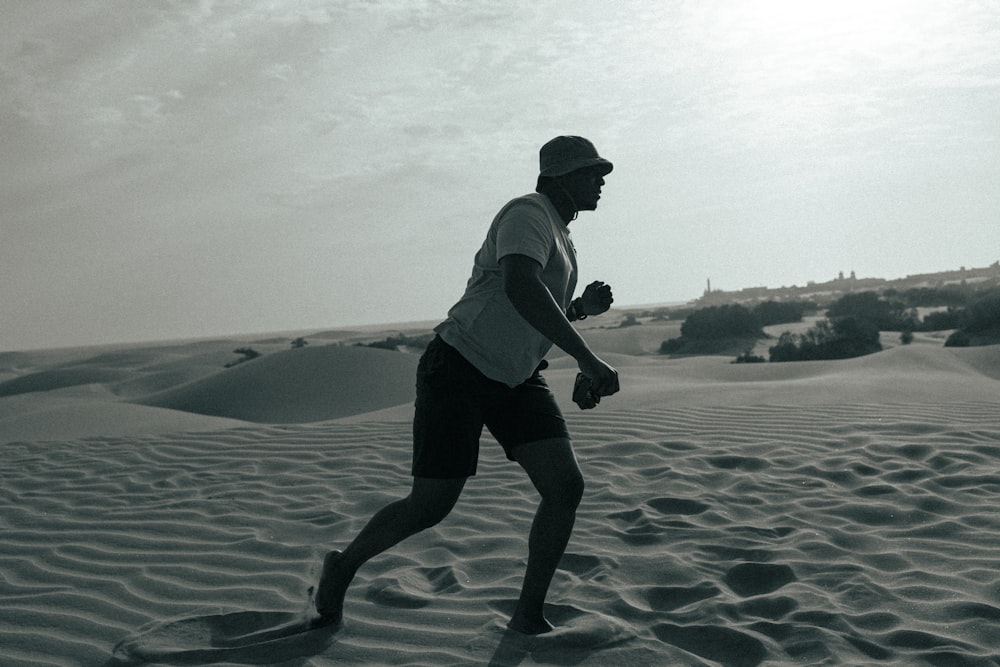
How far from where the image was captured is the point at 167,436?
29.2ft

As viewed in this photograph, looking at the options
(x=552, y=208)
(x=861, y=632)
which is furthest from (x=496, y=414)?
(x=861, y=632)

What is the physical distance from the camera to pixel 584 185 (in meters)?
→ 3.43

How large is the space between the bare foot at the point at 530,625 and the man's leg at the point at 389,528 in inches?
19.1

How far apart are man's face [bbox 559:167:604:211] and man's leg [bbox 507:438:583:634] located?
89 cm

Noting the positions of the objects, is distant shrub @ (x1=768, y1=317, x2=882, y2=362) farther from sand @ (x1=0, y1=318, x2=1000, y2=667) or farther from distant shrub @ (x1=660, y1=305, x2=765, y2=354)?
sand @ (x1=0, y1=318, x2=1000, y2=667)

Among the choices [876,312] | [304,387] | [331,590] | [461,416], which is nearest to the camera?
[461,416]

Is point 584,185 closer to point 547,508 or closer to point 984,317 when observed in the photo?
point 547,508

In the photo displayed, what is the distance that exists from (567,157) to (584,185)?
12 cm

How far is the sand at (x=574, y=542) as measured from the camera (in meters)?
3.35

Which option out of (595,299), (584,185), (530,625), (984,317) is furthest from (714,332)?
(530,625)

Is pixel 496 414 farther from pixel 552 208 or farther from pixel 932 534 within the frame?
pixel 932 534

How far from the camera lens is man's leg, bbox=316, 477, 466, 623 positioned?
128 inches

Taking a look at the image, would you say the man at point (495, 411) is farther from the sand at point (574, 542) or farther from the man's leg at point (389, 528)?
the sand at point (574, 542)

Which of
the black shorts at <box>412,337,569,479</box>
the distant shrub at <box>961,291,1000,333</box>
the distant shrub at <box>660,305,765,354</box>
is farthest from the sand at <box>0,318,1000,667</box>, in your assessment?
the distant shrub at <box>660,305,765,354</box>
